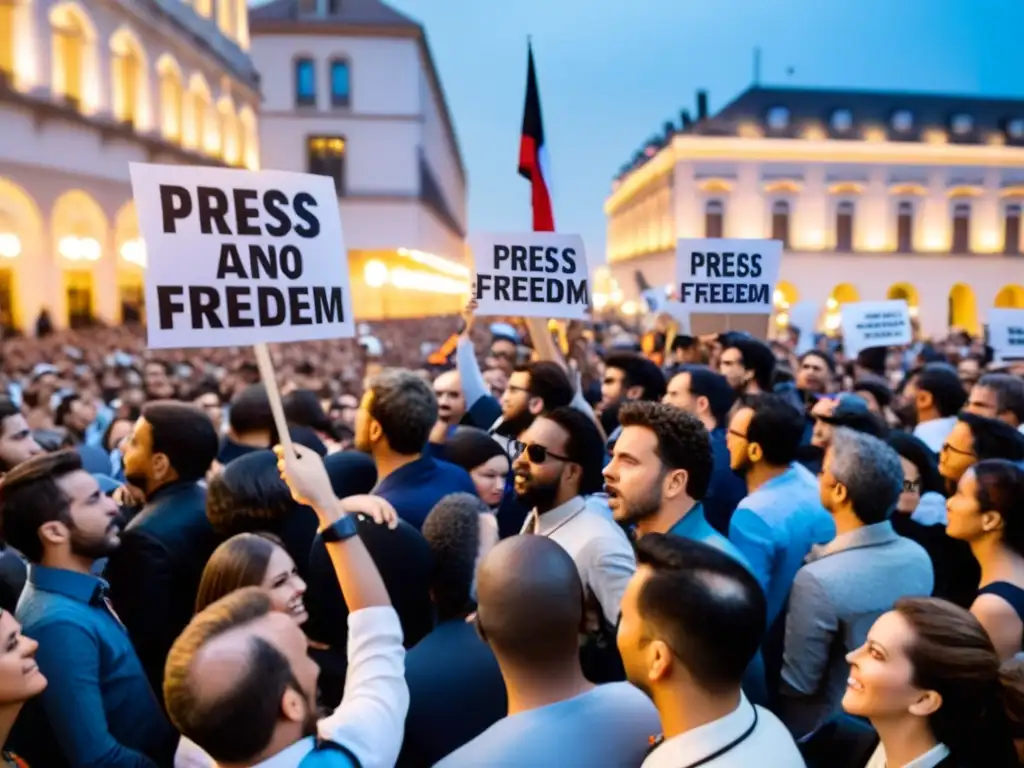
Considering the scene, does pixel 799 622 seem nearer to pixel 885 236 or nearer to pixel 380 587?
pixel 380 587

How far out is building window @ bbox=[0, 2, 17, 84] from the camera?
19344 mm

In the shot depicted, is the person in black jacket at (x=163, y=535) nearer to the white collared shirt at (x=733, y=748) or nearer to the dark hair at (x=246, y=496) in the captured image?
the dark hair at (x=246, y=496)

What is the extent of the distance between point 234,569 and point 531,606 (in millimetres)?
987

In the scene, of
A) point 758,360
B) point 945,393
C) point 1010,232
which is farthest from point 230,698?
point 1010,232

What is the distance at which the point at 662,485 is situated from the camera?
125 inches

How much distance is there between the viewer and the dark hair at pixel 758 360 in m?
6.33

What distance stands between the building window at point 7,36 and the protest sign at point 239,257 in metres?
18.9

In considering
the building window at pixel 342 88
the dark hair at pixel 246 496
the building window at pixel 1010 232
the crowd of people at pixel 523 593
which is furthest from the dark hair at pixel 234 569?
the building window at pixel 1010 232

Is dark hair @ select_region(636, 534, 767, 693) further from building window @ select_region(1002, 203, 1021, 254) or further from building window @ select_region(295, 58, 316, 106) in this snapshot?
building window @ select_region(1002, 203, 1021, 254)

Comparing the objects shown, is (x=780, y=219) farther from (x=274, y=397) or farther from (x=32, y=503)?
(x=32, y=503)

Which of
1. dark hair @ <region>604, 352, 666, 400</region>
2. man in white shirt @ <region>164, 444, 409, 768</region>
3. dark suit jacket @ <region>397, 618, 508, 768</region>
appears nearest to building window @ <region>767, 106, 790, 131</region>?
dark hair @ <region>604, 352, 666, 400</region>

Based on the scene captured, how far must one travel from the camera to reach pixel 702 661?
2.02 m

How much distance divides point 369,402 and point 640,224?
189 ft

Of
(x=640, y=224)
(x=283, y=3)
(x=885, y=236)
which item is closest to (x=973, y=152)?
(x=885, y=236)
